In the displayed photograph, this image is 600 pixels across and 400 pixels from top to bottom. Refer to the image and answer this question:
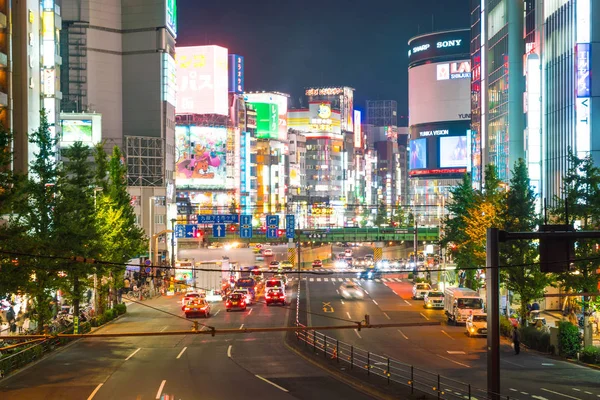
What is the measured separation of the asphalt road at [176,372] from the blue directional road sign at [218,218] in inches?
1478

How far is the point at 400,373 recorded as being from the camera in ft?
117

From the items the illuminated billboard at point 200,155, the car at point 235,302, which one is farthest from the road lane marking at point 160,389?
the illuminated billboard at point 200,155

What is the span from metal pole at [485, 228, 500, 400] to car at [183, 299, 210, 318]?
112ft

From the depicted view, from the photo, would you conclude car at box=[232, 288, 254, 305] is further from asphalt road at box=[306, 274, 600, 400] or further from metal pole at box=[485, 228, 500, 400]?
metal pole at box=[485, 228, 500, 400]

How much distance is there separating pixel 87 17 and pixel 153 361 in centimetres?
8180

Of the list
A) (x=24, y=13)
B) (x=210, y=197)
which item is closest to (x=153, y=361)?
(x=24, y=13)

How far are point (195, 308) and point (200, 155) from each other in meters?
103

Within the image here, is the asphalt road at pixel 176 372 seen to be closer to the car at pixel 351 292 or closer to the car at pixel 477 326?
the car at pixel 477 326

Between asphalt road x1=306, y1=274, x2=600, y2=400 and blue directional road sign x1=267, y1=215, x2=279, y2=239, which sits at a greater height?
blue directional road sign x1=267, y1=215, x2=279, y2=239

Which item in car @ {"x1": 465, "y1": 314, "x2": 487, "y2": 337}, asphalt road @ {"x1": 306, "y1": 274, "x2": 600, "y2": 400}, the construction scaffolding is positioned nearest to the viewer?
asphalt road @ {"x1": 306, "y1": 274, "x2": 600, "y2": 400}

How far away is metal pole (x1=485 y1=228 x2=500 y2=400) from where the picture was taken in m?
25.0

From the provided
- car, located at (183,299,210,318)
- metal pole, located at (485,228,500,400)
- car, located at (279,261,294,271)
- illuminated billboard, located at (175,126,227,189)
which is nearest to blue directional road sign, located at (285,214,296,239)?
car, located at (279,261,294,271)

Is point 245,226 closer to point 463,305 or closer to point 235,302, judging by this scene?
point 235,302

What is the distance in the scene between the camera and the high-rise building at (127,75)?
366ft
